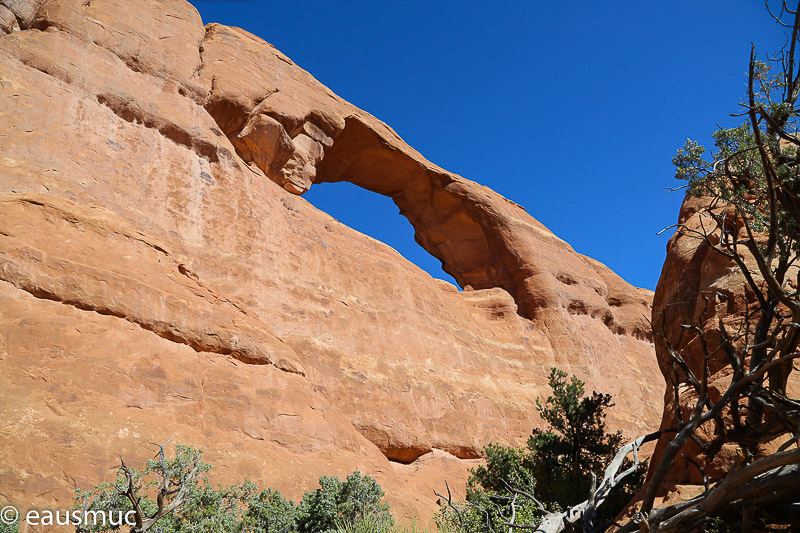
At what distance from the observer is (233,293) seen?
20.0m

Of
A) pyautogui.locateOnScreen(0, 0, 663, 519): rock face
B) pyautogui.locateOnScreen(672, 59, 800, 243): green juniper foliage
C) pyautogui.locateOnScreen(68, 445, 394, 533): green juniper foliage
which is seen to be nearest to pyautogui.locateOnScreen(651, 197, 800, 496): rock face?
pyautogui.locateOnScreen(672, 59, 800, 243): green juniper foliage

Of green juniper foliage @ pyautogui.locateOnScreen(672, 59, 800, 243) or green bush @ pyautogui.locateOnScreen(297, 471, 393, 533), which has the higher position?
green juniper foliage @ pyautogui.locateOnScreen(672, 59, 800, 243)

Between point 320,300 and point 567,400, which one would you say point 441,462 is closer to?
point 567,400

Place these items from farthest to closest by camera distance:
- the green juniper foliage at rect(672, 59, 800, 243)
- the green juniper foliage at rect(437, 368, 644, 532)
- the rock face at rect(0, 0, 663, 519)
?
1. the green juniper foliage at rect(437, 368, 644, 532)
2. the rock face at rect(0, 0, 663, 519)
3. the green juniper foliage at rect(672, 59, 800, 243)

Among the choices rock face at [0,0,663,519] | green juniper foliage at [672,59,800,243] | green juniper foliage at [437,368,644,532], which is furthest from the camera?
green juniper foliage at [437,368,644,532]

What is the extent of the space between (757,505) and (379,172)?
3044cm

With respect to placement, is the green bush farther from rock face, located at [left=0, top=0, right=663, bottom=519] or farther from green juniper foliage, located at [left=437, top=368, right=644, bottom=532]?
green juniper foliage, located at [left=437, top=368, right=644, bottom=532]

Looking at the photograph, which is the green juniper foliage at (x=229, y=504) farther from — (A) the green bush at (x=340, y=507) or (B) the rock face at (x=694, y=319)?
(B) the rock face at (x=694, y=319)

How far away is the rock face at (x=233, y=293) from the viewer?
1372 centimetres

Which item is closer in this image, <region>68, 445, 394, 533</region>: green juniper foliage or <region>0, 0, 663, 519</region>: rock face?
<region>68, 445, 394, 533</region>: green juniper foliage

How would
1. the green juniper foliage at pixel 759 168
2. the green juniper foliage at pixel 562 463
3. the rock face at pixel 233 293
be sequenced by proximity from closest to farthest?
the green juniper foliage at pixel 759 168
the rock face at pixel 233 293
the green juniper foliage at pixel 562 463

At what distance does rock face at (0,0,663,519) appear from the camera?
45.0 ft

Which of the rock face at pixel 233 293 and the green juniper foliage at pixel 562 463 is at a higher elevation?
the rock face at pixel 233 293

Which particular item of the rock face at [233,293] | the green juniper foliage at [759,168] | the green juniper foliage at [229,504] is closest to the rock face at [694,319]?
the green juniper foliage at [759,168]
